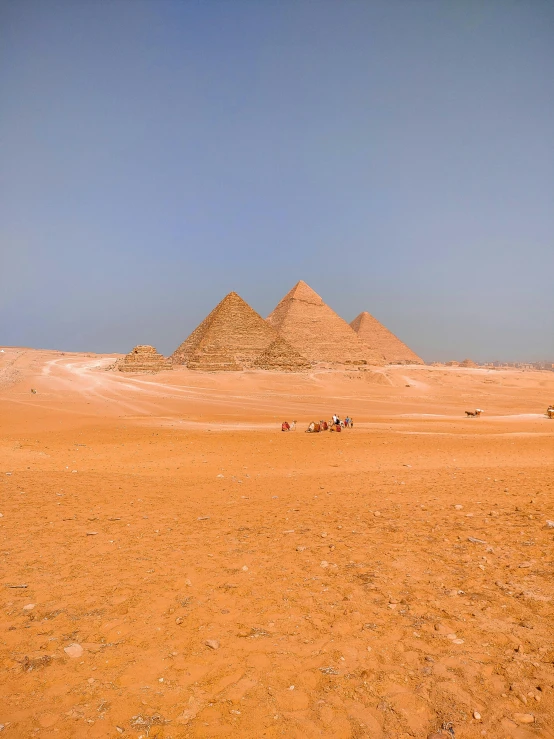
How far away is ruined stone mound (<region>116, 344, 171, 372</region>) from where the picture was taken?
159 ft

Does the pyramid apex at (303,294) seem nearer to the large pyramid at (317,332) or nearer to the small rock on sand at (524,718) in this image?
the large pyramid at (317,332)

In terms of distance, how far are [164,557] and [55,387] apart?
96.2 feet

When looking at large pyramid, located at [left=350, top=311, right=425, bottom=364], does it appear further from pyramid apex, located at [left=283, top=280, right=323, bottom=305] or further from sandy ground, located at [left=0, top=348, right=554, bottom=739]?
sandy ground, located at [left=0, top=348, right=554, bottom=739]

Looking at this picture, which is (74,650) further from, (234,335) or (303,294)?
(303,294)

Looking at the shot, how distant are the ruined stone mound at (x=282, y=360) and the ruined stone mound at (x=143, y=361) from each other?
11496mm

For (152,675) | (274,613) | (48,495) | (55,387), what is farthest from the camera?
(55,387)

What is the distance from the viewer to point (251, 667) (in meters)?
2.74

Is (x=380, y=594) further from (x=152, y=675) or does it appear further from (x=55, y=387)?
(x=55, y=387)

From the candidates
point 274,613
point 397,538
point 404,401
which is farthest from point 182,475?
point 404,401

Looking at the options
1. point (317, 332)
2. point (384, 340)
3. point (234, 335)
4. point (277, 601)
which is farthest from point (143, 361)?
point (384, 340)

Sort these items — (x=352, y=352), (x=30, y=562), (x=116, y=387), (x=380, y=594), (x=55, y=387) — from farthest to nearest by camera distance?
1. (x=352, y=352)
2. (x=116, y=387)
3. (x=55, y=387)
4. (x=30, y=562)
5. (x=380, y=594)

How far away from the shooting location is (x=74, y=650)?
9.60 feet

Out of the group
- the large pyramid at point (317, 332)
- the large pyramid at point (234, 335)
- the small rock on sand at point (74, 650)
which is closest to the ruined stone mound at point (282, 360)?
the large pyramid at point (234, 335)

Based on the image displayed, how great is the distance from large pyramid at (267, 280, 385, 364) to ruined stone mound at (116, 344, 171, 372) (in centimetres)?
2606
